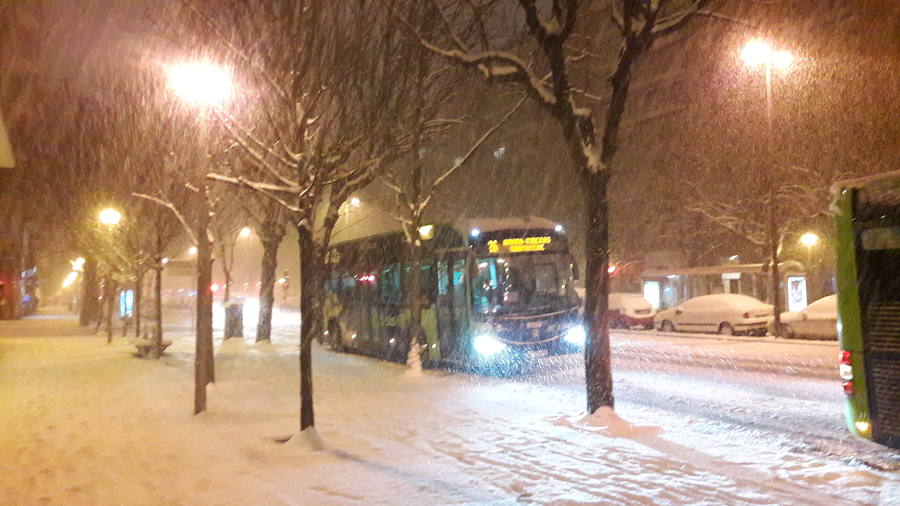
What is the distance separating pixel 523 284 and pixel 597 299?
6.31 metres

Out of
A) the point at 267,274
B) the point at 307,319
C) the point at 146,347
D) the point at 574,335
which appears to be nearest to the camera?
the point at 307,319

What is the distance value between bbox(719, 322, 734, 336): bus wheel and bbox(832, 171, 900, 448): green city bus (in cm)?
2064

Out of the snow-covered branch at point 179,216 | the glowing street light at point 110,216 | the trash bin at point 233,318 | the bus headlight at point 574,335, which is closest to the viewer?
the snow-covered branch at point 179,216

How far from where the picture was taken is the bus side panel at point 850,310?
6.69 m

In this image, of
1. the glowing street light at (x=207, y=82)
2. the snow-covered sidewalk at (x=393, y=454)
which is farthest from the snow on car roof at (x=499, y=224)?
the glowing street light at (x=207, y=82)

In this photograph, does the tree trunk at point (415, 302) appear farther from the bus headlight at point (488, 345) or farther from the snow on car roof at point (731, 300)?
the snow on car roof at point (731, 300)

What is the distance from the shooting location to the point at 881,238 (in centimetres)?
655

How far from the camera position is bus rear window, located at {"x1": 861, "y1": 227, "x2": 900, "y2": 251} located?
642 centimetres

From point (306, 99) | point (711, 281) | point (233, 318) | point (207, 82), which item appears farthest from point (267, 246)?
point (711, 281)

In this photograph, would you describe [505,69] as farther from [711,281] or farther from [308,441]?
[711,281]

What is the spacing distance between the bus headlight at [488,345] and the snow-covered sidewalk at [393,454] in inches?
65.7

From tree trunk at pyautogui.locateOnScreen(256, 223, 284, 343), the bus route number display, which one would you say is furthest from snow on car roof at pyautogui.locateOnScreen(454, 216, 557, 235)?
tree trunk at pyautogui.locateOnScreen(256, 223, 284, 343)

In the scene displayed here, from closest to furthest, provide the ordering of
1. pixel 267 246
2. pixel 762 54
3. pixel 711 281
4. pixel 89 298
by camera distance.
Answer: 1. pixel 762 54
2. pixel 267 246
3. pixel 711 281
4. pixel 89 298

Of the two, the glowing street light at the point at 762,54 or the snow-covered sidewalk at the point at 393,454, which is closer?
the snow-covered sidewalk at the point at 393,454
